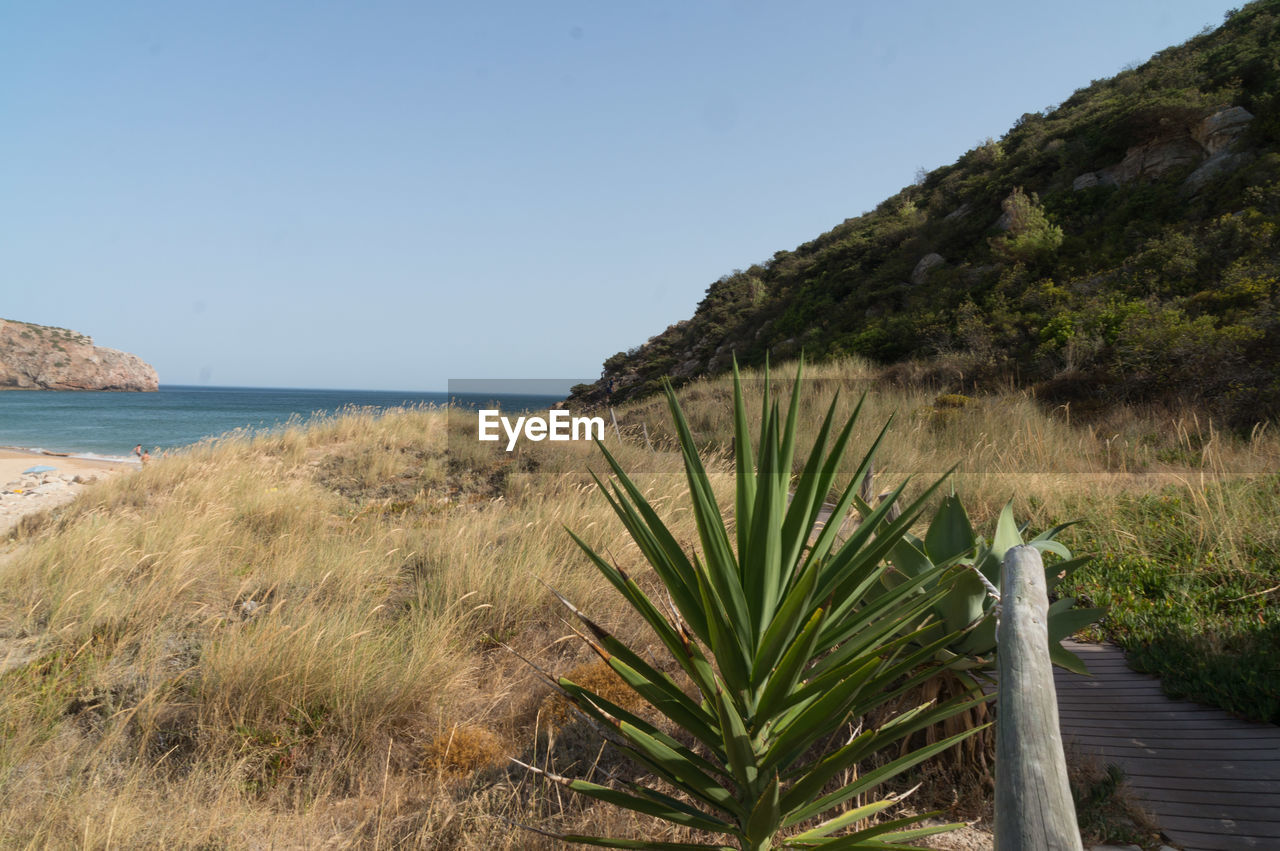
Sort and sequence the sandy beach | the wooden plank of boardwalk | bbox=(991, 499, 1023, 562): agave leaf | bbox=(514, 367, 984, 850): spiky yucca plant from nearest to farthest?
bbox=(514, 367, 984, 850): spiky yucca plant → the wooden plank of boardwalk → bbox=(991, 499, 1023, 562): agave leaf → the sandy beach

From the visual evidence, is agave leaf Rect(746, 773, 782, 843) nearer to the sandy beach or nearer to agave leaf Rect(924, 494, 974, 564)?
agave leaf Rect(924, 494, 974, 564)

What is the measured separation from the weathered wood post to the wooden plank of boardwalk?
5.89ft

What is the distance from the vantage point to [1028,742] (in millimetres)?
888

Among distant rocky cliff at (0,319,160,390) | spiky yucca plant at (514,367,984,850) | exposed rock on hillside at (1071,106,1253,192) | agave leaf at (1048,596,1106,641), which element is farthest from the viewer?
distant rocky cliff at (0,319,160,390)

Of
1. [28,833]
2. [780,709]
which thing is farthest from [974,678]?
[28,833]

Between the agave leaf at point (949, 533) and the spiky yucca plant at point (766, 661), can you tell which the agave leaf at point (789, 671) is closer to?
the spiky yucca plant at point (766, 661)

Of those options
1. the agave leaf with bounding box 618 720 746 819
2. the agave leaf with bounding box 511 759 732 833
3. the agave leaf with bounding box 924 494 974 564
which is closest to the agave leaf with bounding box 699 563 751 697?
the agave leaf with bounding box 618 720 746 819

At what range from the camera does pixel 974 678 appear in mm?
2250

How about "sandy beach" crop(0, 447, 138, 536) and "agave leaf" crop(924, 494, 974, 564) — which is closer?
"agave leaf" crop(924, 494, 974, 564)

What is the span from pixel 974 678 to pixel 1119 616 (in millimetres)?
2234

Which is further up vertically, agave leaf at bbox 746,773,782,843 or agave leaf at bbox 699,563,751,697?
agave leaf at bbox 699,563,751,697

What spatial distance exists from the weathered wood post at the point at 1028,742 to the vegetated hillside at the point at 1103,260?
10.2 m

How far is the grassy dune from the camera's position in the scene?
2428 millimetres

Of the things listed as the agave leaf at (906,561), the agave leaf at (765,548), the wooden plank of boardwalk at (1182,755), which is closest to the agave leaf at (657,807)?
the agave leaf at (765,548)
